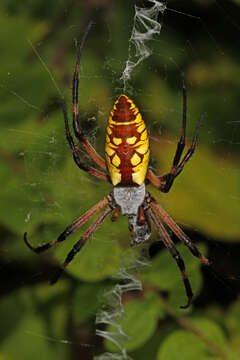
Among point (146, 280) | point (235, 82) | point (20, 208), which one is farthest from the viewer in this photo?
point (235, 82)

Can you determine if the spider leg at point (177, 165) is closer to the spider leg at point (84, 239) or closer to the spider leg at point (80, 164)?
the spider leg at point (80, 164)

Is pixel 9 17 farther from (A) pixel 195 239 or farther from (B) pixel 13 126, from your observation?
(A) pixel 195 239

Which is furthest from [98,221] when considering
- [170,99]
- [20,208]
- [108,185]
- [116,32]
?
[116,32]

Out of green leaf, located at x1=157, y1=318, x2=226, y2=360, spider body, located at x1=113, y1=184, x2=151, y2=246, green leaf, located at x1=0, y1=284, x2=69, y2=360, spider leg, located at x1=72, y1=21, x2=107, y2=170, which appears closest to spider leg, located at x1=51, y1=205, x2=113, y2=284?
spider body, located at x1=113, y1=184, x2=151, y2=246

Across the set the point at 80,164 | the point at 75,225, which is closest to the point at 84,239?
the point at 75,225

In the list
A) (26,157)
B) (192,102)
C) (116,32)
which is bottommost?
(26,157)

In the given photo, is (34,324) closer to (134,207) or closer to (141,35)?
(134,207)
